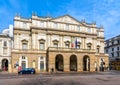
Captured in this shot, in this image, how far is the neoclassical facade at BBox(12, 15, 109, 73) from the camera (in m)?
51.3

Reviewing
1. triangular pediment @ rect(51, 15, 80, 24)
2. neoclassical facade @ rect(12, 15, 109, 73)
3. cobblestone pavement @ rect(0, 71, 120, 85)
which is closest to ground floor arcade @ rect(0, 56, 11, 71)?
neoclassical facade @ rect(12, 15, 109, 73)

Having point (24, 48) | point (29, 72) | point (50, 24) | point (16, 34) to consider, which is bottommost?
point (29, 72)

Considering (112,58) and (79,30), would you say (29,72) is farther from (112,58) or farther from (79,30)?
(112,58)

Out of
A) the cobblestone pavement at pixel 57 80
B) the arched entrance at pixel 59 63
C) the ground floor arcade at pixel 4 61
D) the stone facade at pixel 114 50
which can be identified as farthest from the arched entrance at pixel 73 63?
the cobblestone pavement at pixel 57 80

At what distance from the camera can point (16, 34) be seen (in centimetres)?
5356

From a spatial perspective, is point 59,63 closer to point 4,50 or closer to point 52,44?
point 52,44

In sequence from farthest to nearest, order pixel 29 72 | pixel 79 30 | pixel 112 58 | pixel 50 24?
pixel 112 58, pixel 79 30, pixel 50 24, pixel 29 72

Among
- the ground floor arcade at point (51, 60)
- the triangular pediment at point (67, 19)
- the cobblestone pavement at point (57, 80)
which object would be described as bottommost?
the cobblestone pavement at point (57, 80)

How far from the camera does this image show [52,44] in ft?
186

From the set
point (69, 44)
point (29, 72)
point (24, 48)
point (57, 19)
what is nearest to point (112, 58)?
point (69, 44)

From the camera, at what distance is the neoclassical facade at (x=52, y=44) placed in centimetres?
5131

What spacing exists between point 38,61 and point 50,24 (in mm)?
12348

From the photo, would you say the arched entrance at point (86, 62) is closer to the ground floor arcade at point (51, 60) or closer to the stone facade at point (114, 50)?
the ground floor arcade at point (51, 60)

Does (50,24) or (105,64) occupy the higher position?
(50,24)
